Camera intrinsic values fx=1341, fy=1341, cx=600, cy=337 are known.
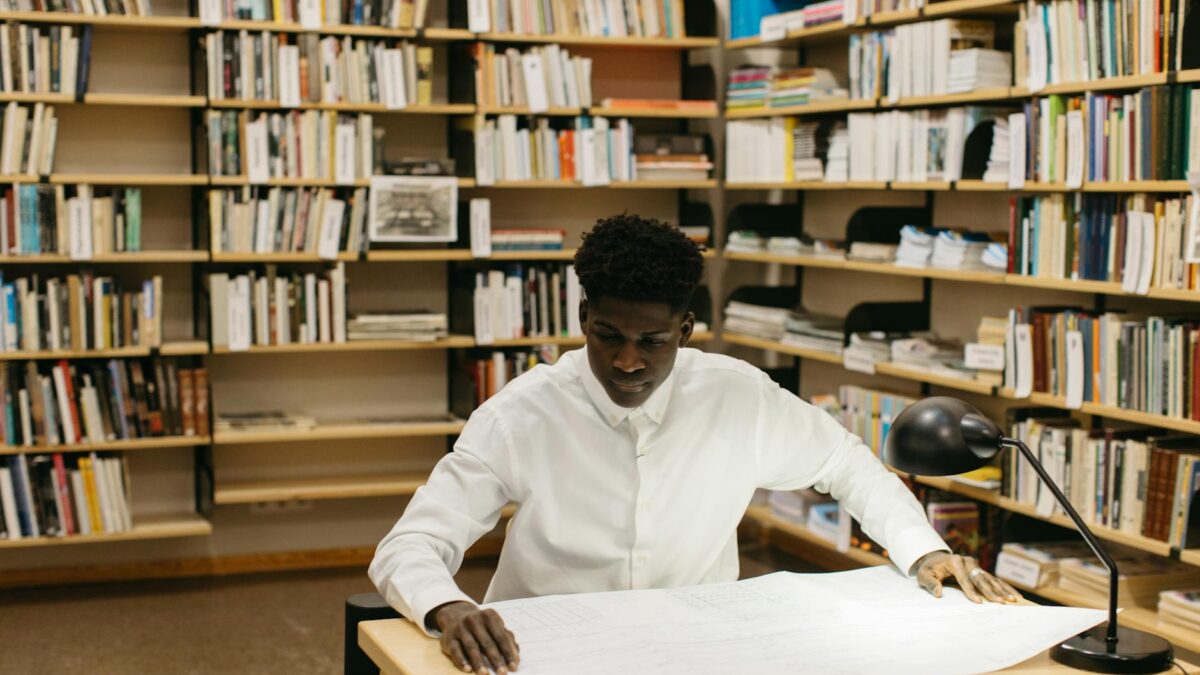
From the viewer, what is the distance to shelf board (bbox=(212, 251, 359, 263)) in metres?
4.68

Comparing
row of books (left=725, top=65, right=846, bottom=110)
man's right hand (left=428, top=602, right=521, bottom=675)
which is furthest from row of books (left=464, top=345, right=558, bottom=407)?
man's right hand (left=428, top=602, right=521, bottom=675)

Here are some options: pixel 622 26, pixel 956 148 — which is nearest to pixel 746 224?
pixel 622 26

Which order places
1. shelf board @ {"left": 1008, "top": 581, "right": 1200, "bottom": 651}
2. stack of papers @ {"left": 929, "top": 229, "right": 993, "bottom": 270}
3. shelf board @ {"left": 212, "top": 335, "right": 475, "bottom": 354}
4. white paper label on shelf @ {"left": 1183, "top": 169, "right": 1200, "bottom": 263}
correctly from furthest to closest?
1. shelf board @ {"left": 212, "top": 335, "right": 475, "bottom": 354}
2. stack of papers @ {"left": 929, "top": 229, "right": 993, "bottom": 270}
3. shelf board @ {"left": 1008, "top": 581, "right": 1200, "bottom": 651}
4. white paper label on shelf @ {"left": 1183, "top": 169, "right": 1200, "bottom": 263}

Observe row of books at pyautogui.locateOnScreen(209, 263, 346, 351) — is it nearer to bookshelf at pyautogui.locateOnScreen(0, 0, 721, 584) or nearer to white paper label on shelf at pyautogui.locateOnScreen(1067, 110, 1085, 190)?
bookshelf at pyautogui.locateOnScreen(0, 0, 721, 584)

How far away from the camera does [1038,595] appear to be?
400 cm

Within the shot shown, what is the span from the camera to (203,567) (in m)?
5.09

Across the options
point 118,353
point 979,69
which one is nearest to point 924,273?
point 979,69

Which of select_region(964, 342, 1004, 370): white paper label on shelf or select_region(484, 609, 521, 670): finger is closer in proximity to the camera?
select_region(484, 609, 521, 670): finger

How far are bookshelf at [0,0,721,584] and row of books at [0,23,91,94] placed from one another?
43 millimetres

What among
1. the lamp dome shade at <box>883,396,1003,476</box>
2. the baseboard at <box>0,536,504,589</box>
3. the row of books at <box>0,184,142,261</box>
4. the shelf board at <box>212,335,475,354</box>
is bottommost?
the baseboard at <box>0,536,504,589</box>

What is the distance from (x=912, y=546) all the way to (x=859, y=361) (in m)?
2.62

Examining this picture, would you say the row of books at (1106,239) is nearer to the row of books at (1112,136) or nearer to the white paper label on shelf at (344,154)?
the row of books at (1112,136)

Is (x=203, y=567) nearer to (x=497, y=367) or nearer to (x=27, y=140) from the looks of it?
(x=497, y=367)

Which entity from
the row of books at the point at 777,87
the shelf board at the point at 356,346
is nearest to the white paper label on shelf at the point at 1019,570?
the row of books at the point at 777,87
